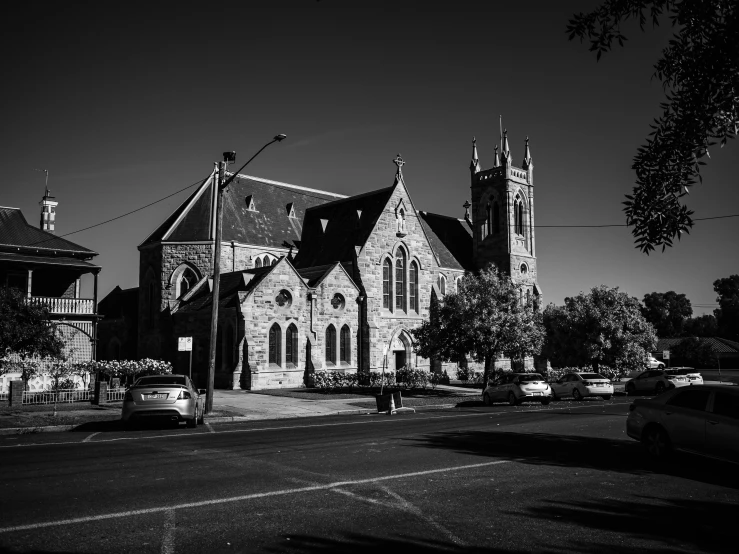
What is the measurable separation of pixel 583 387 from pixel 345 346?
15663mm

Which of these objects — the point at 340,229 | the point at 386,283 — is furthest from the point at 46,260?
the point at 386,283

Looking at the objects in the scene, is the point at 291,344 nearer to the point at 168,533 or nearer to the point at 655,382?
the point at 655,382

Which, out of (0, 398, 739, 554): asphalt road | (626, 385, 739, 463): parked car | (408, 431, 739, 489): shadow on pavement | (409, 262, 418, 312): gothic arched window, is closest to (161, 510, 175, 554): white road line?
(0, 398, 739, 554): asphalt road

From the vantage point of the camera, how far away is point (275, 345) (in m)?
38.3

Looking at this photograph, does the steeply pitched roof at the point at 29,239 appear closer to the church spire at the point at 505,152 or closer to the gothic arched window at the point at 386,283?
the gothic arched window at the point at 386,283

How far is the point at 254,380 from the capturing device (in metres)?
36.2

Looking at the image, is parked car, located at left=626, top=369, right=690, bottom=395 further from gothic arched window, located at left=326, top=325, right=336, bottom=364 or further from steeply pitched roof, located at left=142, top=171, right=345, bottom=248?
steeply pitched roof, located at left=142, top=171, right=345, bottom=248

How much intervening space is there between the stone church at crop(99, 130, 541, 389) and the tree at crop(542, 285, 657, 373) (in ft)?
28.7

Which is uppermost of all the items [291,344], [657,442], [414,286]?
[414,286]

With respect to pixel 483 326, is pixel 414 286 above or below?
above

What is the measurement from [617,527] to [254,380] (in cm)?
3047

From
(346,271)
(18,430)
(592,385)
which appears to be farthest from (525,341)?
(18,430)

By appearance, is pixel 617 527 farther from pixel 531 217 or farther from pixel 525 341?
pixel 531 217

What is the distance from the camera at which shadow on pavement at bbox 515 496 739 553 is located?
21.7 feet
